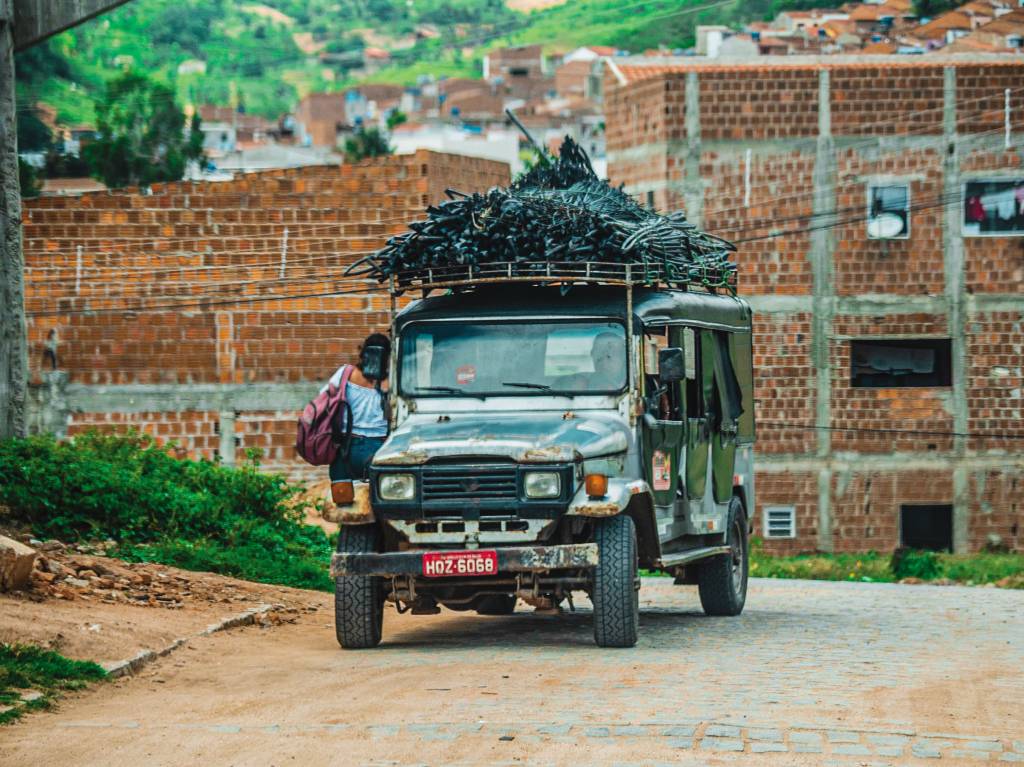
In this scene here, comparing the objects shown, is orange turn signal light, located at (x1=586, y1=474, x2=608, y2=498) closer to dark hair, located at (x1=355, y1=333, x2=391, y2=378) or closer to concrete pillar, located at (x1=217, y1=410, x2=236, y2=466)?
dark hair, located at (x1=355, y1=333, x2=391, y2=378)

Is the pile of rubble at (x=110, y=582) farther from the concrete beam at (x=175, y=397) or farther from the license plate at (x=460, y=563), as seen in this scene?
the concrete beam at (x=175, y=397)

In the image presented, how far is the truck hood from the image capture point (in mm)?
11625

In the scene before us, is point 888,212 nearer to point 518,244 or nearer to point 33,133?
point 518,244

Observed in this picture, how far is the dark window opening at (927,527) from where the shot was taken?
119ft

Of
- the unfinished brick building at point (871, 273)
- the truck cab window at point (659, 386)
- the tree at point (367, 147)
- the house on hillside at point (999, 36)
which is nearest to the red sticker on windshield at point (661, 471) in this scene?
the truck cab window at point (659, 386)

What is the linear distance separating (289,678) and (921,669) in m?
3.81

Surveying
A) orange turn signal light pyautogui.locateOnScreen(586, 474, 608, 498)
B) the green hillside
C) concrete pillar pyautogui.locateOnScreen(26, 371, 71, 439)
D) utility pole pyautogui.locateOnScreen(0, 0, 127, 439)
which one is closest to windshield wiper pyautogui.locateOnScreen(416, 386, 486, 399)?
orange turn signal light pyautogui.locateOnScreen(586, 474, 608, 498)

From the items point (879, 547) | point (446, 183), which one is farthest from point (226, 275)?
point (879, 547)

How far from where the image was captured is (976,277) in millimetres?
36062

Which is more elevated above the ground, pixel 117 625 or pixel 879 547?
pixel 117 625

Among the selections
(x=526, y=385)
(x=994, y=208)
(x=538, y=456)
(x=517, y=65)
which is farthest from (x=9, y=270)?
(x=517, y=65)

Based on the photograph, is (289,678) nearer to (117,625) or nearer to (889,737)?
(117,625)

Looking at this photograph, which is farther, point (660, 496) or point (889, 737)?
point (660, 496)

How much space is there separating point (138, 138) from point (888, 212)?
3788cm
